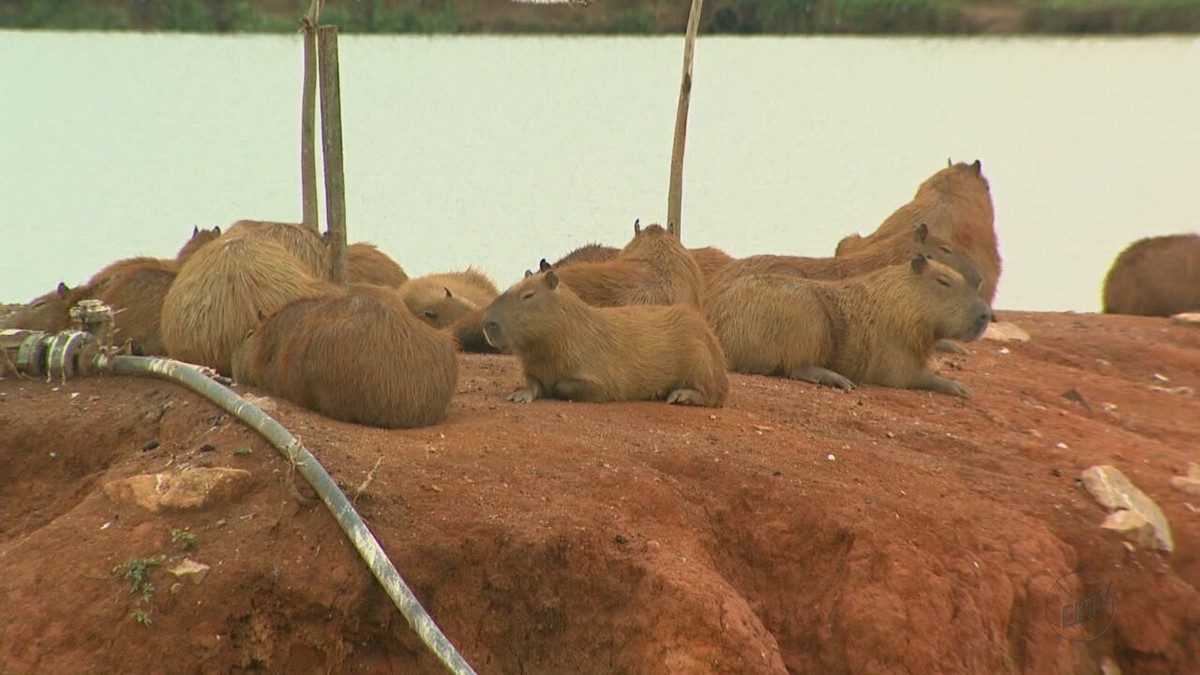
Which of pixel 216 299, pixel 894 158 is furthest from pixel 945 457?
pixel 894 158

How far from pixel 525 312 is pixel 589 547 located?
1.85m

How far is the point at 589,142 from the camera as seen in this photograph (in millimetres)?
14523

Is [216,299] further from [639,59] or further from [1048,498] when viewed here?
[639,59]

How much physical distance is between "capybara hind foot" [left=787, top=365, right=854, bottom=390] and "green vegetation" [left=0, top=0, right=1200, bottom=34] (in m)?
11.2

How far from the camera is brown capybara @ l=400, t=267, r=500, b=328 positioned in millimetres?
6488

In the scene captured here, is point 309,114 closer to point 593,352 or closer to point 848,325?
point 593,352

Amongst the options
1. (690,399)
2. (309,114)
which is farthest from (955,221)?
(309,114)

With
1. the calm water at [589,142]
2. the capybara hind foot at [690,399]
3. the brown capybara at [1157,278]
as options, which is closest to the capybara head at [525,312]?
the capybara hind foot at [690,399]

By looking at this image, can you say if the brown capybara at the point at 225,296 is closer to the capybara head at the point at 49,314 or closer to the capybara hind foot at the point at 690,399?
the capybara head at the point at 49,314

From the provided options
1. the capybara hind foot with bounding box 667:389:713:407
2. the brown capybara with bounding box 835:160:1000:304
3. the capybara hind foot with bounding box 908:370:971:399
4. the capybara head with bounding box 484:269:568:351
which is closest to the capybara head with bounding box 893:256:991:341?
the capybara hind foot with bounding box 908:370:971:399

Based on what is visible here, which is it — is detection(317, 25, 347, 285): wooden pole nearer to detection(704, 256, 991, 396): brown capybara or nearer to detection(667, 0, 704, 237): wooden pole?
detection(704, 256, 991, 396): brown capybara

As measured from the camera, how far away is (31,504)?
3.77 metres

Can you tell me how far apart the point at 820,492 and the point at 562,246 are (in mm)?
8333

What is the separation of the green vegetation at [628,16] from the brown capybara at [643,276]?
10480 mm
